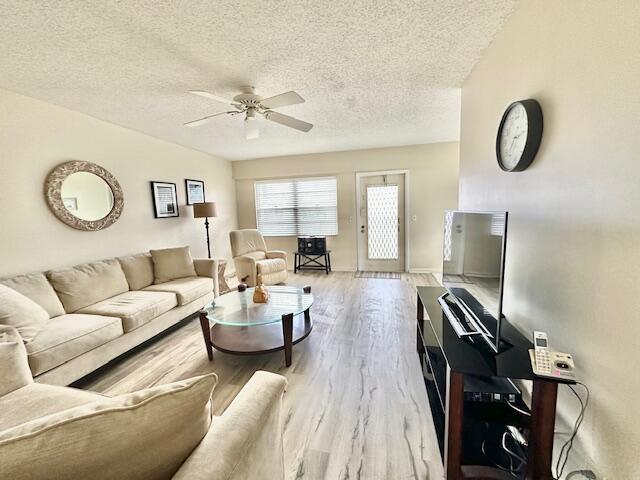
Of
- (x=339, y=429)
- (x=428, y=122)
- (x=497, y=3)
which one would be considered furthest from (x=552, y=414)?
(x=428, y=122)

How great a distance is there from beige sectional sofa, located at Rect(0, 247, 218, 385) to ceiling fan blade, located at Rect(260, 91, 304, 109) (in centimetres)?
212

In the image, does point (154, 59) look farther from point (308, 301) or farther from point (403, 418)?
point (403, 418)

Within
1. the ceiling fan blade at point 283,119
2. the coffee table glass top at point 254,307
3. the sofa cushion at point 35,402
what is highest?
the ceiling fan blade at point 283,119

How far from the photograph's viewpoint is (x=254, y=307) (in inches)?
99.9

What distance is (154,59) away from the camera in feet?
6.23

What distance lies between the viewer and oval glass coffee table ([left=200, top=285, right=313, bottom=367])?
2.14m

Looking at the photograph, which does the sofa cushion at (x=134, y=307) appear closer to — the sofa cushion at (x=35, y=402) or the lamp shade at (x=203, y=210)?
the sofa cushion at (x=35, y=402)

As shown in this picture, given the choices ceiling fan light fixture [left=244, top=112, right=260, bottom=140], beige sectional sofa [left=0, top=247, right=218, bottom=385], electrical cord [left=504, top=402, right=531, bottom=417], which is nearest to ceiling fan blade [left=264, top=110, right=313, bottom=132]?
ceiling fan light fixture [left=244, top=112, right=260, bottom=140]

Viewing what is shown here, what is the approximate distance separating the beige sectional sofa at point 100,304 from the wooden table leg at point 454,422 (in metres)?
2.44

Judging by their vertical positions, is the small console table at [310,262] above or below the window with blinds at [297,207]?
below

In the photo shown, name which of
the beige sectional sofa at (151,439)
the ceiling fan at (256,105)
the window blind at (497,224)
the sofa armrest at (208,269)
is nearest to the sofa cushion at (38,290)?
the sofa armrest at (208,269)

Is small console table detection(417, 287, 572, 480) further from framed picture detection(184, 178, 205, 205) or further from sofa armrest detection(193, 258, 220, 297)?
framed picture detection(184, 178, 205, 205)

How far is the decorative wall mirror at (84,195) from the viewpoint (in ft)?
8.56

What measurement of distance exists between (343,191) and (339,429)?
4272mm
